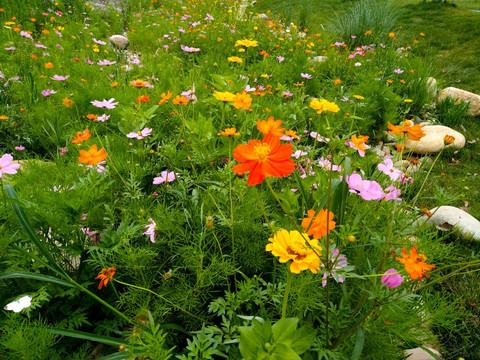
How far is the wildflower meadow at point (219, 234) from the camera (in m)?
0.78

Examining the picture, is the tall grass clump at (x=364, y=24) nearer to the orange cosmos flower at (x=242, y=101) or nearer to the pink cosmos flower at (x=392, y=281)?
the orange cosmos flower at (x=242, y=101)

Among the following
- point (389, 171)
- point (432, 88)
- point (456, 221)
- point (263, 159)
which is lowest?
point (456, 221)

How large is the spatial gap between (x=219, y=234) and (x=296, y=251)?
1.95 ft

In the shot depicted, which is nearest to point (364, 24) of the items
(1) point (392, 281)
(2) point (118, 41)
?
(2) point (118, 41)

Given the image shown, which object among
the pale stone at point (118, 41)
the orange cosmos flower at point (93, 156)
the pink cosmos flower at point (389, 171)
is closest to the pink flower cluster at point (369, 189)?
the pink cosmos flower at point (389, 171)

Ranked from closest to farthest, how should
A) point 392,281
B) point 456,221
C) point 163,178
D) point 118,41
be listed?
point 392,281, point 163,178, point 456,221, point 118,41

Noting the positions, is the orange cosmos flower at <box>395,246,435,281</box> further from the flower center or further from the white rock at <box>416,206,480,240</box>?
the white rock at <box>416,206,480,240</box>

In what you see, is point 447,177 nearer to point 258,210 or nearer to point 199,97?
point 258,210

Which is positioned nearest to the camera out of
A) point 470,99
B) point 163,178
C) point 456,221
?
point 163,178

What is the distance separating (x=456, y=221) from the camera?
1604mm

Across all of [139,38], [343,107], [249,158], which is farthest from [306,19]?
[249,158]

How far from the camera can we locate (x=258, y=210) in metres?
1.25

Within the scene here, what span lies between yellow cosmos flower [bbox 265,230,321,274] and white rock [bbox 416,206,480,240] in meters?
1.12

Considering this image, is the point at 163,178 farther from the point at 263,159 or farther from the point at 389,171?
the point at 389,171
